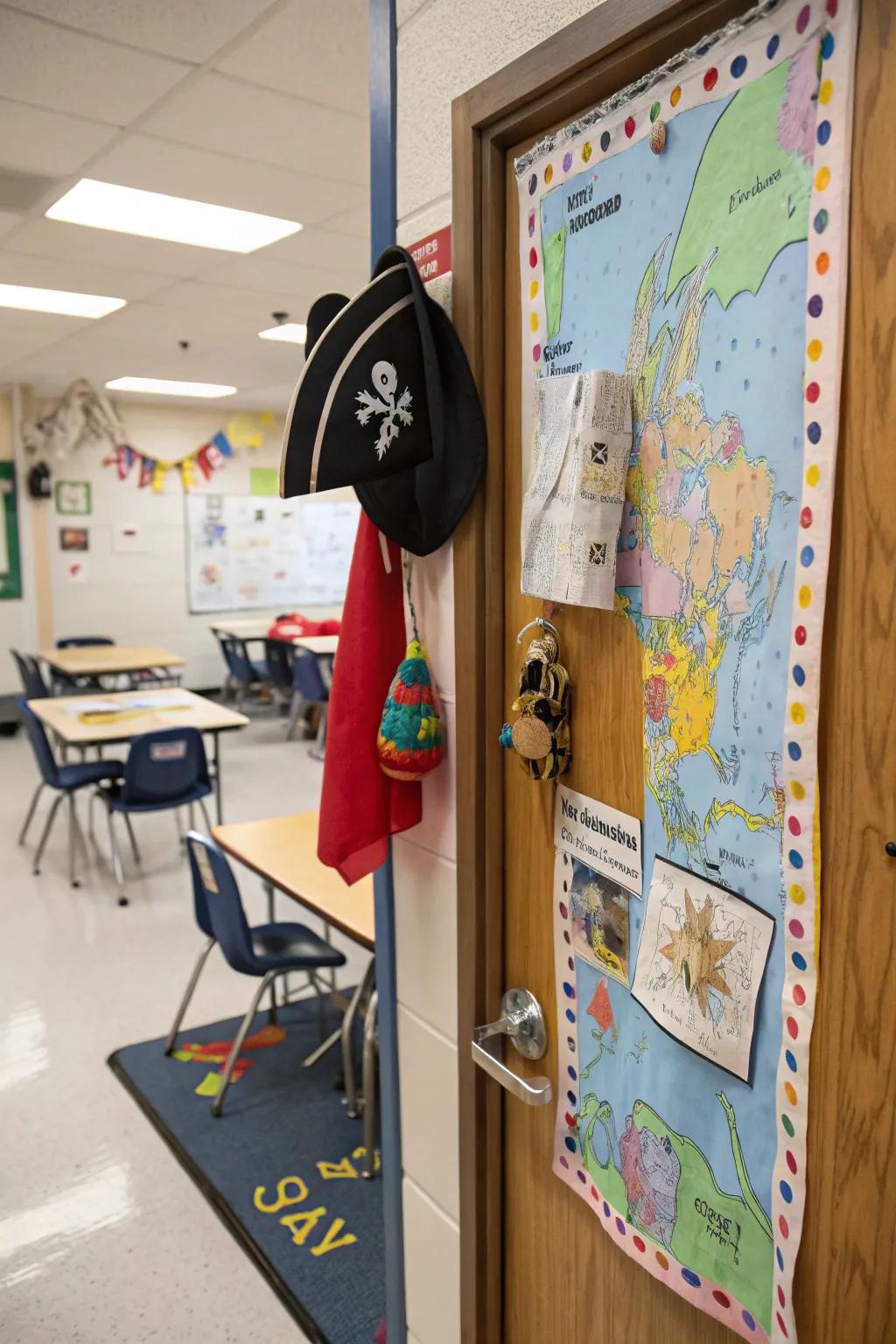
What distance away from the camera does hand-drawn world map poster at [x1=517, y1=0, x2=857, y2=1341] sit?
2.52 ft

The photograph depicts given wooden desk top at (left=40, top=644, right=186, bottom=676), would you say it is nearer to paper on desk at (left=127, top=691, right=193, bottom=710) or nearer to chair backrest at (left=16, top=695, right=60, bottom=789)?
paper on desk at (left=127, top=691, right=193, bottom=710)

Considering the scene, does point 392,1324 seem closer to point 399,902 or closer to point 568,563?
point 399,902

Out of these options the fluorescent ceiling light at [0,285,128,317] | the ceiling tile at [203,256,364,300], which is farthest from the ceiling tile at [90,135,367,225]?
the fluorescent ceiling light at [0,285,128,317]

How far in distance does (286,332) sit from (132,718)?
2.58 metres

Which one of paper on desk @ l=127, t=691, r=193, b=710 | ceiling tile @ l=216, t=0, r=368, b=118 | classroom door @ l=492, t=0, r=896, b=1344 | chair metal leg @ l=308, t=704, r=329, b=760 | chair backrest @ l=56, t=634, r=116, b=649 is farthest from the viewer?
chair backrest @ l=56, t=634, r=116, b=649

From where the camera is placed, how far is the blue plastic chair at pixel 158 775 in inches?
165

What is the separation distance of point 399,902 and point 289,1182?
148cm

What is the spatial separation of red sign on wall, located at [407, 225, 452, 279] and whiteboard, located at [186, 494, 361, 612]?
24.9 feet

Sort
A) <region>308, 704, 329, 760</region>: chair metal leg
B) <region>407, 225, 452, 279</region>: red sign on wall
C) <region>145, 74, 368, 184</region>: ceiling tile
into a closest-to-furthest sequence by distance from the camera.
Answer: <region>407, 225, 452, 279</region>: red sign on wall < <region>145, 74, 368, 184</region>: ceiling tile < <region>308, 704, 329, 760</region>: chair metal leg

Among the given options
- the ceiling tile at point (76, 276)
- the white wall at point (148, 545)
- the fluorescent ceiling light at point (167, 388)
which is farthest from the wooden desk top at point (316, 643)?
the ceiling tile at point (76, 276)

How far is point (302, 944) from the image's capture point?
2879mm

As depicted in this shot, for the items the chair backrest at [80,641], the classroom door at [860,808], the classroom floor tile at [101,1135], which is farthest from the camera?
the chair backrest at [80,641]

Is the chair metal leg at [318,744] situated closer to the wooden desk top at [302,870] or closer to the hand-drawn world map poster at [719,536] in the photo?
the wooden desk top at [302,870]

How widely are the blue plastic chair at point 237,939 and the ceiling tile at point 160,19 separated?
81.6 inches
